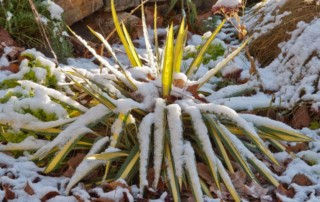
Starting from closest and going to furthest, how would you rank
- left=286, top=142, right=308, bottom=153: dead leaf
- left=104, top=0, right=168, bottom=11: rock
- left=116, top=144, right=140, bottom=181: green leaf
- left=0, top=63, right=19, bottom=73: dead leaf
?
left=116, top=144, right=140, bottom=181: green leaf, left=286, top=142, right=308, bottom=153: dead leaf, left=0, top=63, right=19, bottom=73: dead leaf, left=104, top=0, right=168, bottom=11: rock

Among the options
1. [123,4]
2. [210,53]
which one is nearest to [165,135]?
[210,53]

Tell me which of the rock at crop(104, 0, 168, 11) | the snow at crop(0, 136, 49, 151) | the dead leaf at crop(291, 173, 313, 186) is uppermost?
the rock at crop(104, 0, 168, 11)

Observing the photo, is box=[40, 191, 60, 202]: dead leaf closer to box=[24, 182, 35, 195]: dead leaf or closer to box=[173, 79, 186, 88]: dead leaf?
box=[24, 182, 35, 195]: dead leaf

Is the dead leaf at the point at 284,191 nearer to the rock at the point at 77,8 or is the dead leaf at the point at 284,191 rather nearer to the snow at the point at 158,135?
the snow at the point at 158,135

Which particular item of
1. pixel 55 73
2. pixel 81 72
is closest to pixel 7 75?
pixel 55 73

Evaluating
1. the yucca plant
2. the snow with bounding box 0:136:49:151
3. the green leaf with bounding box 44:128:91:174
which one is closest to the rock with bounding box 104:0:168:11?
the yucca plant

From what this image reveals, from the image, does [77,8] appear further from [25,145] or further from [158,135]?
[158,135]
